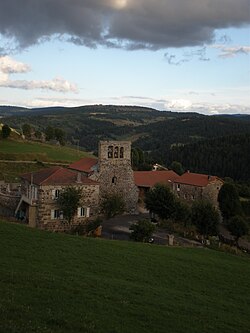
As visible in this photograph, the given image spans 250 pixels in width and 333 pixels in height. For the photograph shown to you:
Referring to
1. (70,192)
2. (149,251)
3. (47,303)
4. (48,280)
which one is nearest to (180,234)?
(70,192)

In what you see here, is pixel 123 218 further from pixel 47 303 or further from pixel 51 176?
pixel 47 303

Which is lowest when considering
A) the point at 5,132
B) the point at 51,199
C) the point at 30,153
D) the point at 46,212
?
the point at 46,212

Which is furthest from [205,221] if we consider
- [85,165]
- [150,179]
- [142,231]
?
[85,165]

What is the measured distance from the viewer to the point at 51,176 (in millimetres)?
43062

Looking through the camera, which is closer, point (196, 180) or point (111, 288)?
point (111, 288)

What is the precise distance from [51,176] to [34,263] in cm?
2314

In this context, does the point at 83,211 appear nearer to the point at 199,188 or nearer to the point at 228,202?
the point at 199,188

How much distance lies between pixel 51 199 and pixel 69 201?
2.17 meters

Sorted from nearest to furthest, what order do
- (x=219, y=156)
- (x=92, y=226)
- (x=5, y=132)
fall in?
(x=92, y=226) → (x=5, y=132) → (x=219, y=156)

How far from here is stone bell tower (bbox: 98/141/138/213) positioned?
52.4m

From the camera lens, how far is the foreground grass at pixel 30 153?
87619mm

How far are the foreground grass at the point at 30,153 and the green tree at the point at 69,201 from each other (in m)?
47.6

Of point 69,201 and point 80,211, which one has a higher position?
point 69,201

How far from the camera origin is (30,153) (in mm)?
90938
